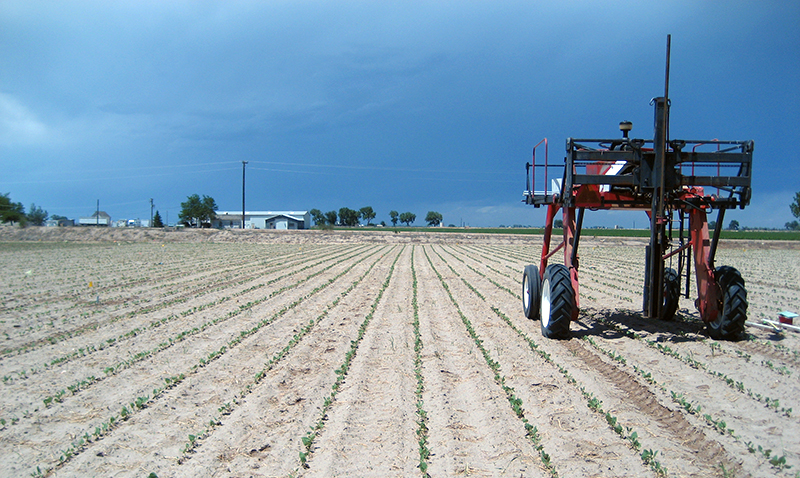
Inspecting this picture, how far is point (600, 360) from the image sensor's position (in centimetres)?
629

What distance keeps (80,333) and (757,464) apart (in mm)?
9729

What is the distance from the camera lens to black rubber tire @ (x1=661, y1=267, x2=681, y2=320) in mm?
8250

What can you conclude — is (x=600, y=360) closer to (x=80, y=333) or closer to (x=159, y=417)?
(x=159, y=417)

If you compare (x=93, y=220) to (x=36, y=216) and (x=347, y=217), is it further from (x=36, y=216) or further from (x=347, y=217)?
(x=347, y=217)

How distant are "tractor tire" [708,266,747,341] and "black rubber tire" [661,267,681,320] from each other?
1.09 meters

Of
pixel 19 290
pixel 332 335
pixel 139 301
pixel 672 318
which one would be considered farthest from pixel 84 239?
pixel 672 318

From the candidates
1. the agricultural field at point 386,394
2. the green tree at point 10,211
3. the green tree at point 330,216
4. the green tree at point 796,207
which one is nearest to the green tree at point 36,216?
the green tree at point 10,211

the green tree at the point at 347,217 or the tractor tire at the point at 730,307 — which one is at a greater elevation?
the green tree at the point at 347,217

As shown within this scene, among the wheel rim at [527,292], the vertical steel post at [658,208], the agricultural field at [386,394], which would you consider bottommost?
the agricultural field at [386,394]

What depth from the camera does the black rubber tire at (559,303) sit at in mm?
7062

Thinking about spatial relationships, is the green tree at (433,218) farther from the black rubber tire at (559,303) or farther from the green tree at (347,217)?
the black rubber tire at (559,303)

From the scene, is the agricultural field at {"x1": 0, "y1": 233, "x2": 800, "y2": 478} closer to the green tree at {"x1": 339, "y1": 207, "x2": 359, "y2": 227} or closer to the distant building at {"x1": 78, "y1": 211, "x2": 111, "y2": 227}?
the distant building at {"x1": 78, "y1": 211, "x2": 111, "y2": 227}

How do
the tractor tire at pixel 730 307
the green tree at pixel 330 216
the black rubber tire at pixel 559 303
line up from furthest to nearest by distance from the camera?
1. the green tree at pixel 330 216
2. the black rubber tire at pixel 559 303
3. the tractor tire at pixel 730 307

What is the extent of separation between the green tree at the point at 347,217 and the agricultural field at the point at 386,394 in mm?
149324
